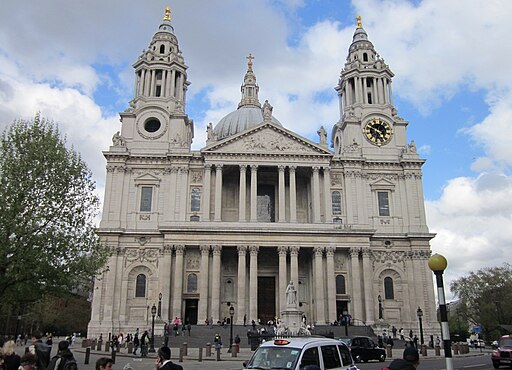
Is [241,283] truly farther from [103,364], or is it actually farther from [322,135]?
[103,364]

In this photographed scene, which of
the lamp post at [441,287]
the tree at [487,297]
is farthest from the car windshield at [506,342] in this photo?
the tree at [487,297]

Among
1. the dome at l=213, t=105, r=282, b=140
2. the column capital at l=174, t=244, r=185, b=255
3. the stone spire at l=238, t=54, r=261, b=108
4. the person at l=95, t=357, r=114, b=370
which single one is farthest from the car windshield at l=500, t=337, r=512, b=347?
the stone spire at l=238, t=54, r=261, b=108

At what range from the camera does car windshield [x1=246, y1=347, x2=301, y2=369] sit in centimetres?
1000

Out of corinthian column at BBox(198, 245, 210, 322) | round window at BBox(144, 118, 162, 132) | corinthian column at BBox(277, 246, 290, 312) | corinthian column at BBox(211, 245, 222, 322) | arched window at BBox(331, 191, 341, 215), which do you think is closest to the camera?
corinthian column at BBox(211, 245, 222, 322)

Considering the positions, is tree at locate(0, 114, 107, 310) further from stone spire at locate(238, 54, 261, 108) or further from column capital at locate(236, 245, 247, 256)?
stone spire at locate(238, 54, 261, 108)

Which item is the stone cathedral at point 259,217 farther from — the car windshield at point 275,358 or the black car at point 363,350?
the car windshield at point 275,358

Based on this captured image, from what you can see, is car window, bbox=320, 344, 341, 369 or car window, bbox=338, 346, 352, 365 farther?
car window, bbox=338, 346, 352, 365

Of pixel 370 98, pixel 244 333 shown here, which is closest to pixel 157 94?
pixel 370 98

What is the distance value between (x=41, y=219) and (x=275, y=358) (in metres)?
18.6

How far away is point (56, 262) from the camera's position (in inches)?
993

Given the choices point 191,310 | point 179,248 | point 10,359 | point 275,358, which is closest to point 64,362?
point 10,359

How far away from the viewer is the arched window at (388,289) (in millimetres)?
50256

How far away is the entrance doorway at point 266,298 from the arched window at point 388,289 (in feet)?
38.3

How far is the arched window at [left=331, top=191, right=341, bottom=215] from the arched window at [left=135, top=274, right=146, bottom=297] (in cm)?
2115
